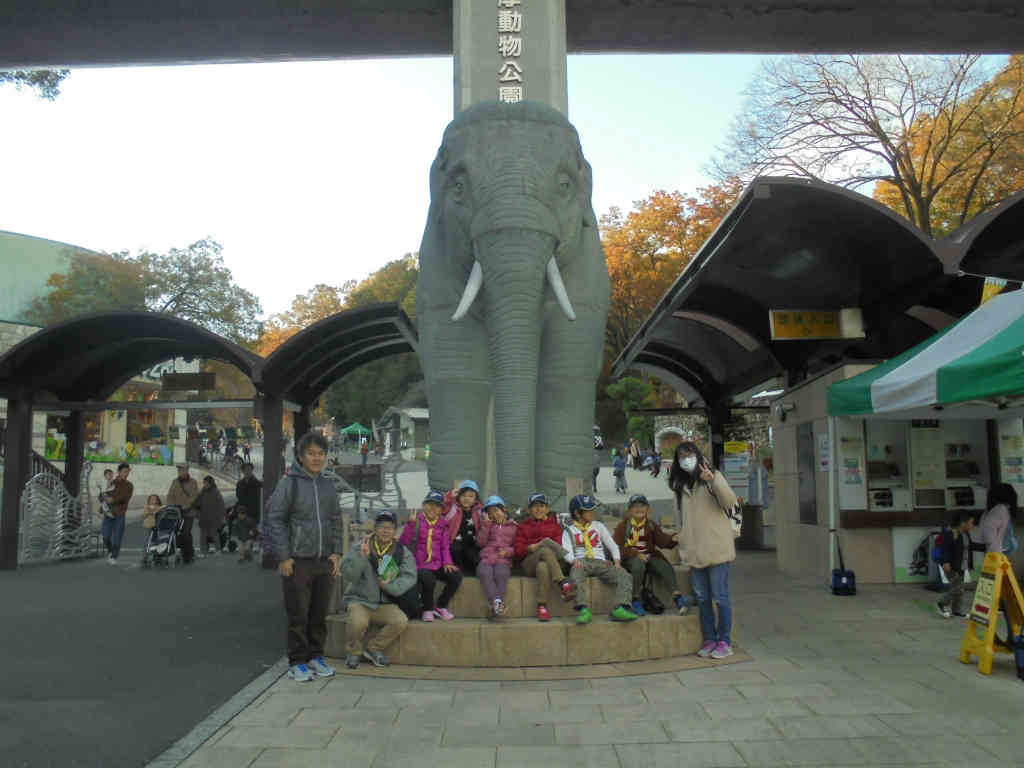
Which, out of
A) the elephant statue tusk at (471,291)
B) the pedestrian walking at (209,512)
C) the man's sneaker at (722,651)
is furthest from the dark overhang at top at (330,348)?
the man's sneaker at (722,651)

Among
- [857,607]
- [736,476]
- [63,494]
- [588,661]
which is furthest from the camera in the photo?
[736,476]

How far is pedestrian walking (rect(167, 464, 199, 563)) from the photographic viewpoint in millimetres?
13344

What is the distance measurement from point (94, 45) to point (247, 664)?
1439 centimetres

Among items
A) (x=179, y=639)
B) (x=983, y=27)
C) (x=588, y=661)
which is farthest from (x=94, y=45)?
(x=983, y=27)

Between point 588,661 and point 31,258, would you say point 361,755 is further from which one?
point 31,258

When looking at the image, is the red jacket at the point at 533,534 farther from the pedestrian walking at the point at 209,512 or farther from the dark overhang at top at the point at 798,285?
the pedestrian walking at the point at 209,512

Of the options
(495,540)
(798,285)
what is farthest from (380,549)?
(798,285)

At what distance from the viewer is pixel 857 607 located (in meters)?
8.38

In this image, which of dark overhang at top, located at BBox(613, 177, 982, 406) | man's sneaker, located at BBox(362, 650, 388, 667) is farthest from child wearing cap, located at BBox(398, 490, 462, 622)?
dark overhang at top, located at BBox(613, 177, 982, 406)

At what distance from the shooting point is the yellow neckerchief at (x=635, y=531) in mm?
6898

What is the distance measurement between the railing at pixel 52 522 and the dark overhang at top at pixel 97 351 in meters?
1.52

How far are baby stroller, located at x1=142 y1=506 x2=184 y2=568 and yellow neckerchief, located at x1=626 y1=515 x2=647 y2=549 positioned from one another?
9.00 meters

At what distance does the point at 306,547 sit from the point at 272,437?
7.62 m

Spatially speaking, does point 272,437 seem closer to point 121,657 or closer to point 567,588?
point 121,657
